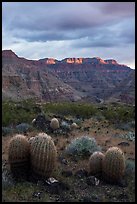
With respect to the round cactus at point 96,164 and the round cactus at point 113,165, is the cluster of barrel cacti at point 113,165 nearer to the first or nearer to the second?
the round cactus at point 113,165

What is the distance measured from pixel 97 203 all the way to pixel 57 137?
771 centimetres

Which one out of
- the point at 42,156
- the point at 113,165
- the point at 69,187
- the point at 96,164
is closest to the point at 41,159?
the point at 42,156

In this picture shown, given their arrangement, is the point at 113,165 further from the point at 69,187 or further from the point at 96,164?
the point at 69,187

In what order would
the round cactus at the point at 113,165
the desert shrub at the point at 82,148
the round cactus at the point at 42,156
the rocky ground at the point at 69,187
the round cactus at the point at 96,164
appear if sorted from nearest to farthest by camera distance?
1. the rocky ground at the point at 69,187
2. the round cactus at the point at 42,156
3. the round cactus at the point at 113,165
4. the round cactus at the point at 96,164
5. the desert shrub at the point at 82,148

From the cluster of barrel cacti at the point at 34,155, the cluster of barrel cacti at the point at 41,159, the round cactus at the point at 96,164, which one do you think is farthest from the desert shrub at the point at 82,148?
the cluster of barrel cacti at the point at 34,155

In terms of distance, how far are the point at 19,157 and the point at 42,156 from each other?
0.68 metres

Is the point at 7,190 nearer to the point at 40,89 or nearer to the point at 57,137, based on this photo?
the point at 57,137

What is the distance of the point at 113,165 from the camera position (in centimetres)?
849

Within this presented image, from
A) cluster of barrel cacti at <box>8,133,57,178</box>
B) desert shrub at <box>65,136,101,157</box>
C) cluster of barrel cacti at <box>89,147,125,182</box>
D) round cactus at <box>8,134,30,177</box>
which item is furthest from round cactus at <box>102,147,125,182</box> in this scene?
desert shrub at <box>65,136,101,157</box>

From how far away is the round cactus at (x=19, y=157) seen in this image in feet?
27.1

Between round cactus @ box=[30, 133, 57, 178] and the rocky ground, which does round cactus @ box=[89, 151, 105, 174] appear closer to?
the rocky ground

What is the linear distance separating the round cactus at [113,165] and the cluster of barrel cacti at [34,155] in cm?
138

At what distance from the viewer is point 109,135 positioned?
16.2 metres

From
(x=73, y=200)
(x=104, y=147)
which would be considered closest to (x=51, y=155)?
(x=73, y=200)
